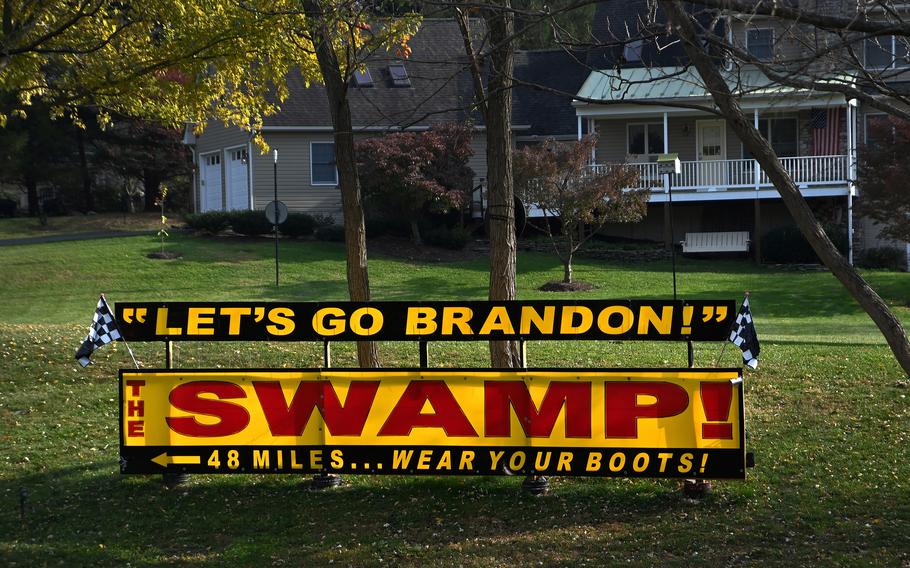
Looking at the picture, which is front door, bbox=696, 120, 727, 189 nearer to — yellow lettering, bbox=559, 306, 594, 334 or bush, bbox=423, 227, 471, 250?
bush, bbox=423, 227, 471, 250

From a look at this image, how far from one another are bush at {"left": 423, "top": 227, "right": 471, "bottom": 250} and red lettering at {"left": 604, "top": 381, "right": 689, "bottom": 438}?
73.8ft

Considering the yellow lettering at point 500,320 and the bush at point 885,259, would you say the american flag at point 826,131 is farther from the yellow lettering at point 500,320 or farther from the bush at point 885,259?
the yellow lettering at point 500,320

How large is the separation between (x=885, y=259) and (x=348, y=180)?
896 inches

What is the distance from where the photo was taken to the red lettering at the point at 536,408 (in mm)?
8500

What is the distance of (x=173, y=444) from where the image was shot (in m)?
9.01

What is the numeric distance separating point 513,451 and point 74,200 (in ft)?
130

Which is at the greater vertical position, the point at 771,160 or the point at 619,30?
the point at 619,30

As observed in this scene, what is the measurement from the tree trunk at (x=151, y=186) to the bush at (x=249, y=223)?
12644mm

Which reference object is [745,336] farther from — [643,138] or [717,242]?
[643,138]

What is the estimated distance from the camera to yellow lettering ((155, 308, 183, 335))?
918 cm

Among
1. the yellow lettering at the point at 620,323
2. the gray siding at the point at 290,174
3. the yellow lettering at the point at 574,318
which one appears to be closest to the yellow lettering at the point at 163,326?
the yellow lettering at the point at 574,318

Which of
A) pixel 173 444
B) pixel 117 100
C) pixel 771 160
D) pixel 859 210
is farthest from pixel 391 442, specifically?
pixel 859 210

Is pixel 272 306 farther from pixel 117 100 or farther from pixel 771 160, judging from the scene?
pixel 117 100

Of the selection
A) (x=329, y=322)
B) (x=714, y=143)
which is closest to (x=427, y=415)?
(x=329, y=322)
